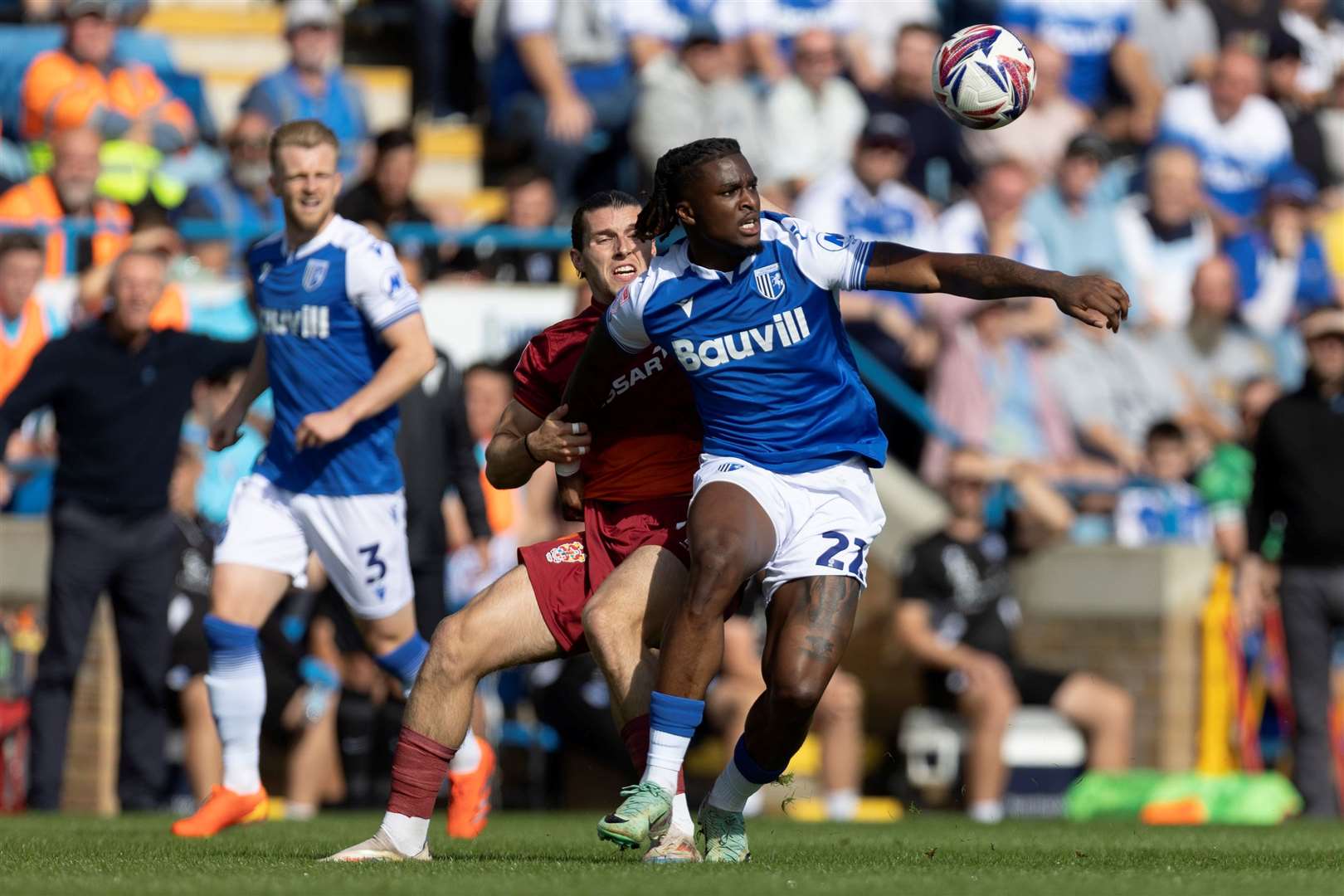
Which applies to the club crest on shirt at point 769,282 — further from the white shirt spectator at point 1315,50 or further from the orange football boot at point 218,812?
the white shirt spectator at point 1315,50

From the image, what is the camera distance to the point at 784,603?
703 centimetres

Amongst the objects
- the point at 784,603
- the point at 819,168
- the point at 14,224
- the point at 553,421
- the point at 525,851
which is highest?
the point at 819,168

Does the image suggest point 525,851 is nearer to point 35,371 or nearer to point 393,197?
point 35,371

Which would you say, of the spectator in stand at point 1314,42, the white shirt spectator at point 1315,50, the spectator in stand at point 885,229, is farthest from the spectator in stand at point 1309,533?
the white shirt spectator at point 1315,50

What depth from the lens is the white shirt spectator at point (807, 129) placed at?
1627 centimetres

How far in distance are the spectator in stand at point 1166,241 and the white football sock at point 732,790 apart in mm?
10291

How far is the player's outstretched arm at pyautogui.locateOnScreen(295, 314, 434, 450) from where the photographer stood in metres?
8.59

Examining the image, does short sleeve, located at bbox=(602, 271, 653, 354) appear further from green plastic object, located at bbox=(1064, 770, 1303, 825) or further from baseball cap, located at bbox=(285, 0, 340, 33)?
baseball cap, located at bbox=(285, 0, 340, 33)

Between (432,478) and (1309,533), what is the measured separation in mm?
4891

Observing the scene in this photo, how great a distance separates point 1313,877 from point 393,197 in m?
8.57

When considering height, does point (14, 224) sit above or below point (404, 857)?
above

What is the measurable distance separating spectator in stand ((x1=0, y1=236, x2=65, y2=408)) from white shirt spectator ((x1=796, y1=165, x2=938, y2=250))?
5093 millimetres

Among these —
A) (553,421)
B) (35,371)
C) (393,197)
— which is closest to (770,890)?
(553,421)

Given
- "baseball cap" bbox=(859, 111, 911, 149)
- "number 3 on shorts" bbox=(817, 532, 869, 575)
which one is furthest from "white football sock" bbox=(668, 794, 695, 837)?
"baseball cap" bbox=(859, 111, 911, 149)
